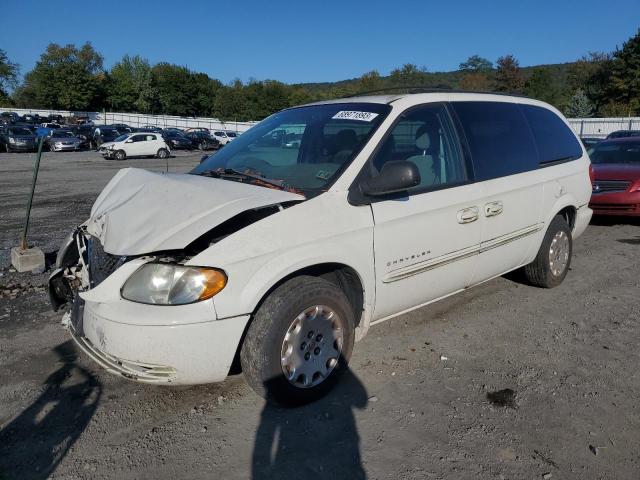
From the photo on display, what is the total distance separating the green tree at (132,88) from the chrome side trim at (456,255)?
9520 cm

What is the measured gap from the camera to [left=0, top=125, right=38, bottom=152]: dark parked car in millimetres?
31062

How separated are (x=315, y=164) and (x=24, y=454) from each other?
2.38 meters

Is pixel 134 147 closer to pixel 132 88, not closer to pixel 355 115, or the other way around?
pixel 355 115

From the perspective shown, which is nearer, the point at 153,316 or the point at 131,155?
the point at 153,316

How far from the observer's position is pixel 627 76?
59.0m

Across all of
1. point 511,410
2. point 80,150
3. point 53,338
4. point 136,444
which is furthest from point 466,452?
point 80,150

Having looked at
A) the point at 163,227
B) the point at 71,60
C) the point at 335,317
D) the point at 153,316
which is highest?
the point at 71,60

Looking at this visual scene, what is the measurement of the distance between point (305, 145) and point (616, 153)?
8278 mm

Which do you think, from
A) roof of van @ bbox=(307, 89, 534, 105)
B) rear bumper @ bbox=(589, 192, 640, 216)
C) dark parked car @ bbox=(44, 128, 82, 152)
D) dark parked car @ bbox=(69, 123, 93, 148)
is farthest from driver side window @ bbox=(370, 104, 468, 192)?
dark parked car @ bbox=(69, 123, 93, 148)

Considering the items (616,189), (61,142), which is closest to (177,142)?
(61,142)

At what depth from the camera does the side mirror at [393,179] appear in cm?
312

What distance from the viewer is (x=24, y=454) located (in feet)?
8.72

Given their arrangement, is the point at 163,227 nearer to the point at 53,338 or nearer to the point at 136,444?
the point at 136,444

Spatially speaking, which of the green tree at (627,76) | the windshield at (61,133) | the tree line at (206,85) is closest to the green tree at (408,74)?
the tree line at (206,85)
